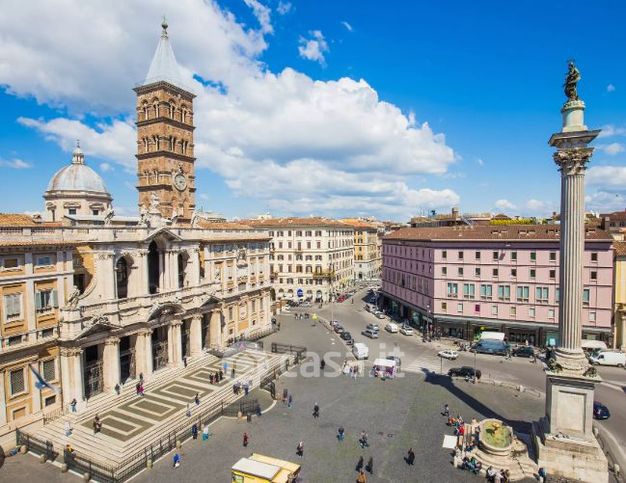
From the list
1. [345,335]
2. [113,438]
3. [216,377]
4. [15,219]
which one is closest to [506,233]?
[345,335]

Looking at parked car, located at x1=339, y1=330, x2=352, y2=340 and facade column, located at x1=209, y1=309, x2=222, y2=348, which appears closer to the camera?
facade column, located at x1=209, y1=309, x2=222, y2=348

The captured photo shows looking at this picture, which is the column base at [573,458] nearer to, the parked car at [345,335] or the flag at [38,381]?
the parked car at [345,335]

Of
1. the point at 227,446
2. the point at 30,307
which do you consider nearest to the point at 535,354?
the point at 227,446

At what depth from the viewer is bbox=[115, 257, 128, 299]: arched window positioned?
38.7 meters

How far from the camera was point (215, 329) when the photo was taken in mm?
47875

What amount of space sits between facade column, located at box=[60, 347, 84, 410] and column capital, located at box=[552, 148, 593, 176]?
3779 cm

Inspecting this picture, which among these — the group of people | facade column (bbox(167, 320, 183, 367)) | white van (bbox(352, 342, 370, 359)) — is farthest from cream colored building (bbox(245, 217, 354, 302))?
the group of people

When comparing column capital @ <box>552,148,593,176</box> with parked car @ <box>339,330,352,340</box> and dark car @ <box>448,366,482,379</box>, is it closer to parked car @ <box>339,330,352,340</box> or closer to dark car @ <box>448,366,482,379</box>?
dark car @ <box>448,366,482,379</box>

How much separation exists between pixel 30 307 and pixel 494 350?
48780mm

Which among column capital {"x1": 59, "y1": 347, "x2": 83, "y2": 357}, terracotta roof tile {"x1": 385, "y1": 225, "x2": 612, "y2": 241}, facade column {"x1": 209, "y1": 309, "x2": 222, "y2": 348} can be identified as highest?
terracotta roof tile {"x1": 385, "y1": 225, "x2": 612, "y2": 241}

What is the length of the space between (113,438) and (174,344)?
44.7ft

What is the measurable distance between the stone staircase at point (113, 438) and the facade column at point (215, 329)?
27.5ft

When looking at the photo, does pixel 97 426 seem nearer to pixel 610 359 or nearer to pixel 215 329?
pixel 215 329

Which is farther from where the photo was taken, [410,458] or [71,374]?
[71,374]
